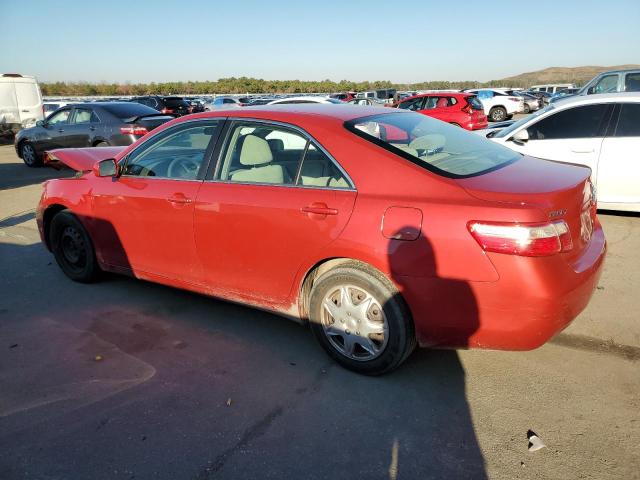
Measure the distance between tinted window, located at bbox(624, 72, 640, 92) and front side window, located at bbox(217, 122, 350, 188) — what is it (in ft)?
41.7

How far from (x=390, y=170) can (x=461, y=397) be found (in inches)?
53.3

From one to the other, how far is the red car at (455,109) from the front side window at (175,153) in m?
14.0

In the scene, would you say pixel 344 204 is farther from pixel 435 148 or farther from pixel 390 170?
pixel 435 148

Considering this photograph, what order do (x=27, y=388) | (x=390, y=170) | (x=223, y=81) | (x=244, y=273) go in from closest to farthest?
1. (x=390, y=170)
2. (x=27, y=388)
3. (x=244, y=273)
4. (x=223, y=81)

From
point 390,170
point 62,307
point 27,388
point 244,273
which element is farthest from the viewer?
point 62,307

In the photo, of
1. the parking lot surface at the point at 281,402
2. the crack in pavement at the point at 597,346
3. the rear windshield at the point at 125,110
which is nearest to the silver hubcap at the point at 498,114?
the rear windshield at the point at 125,110

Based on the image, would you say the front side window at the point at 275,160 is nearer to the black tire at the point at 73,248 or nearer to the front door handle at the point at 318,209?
the front door handle at the point at 318,209

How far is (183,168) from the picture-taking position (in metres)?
3.75

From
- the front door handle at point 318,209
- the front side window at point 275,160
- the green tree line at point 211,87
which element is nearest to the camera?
the front door handle at point 318,209

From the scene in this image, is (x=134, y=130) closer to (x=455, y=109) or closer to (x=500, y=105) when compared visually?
(x=455, y=109)

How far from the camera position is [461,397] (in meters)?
2.79

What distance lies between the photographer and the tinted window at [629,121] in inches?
232

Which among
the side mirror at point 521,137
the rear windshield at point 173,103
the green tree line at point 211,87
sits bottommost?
the side mirror at point 521,137

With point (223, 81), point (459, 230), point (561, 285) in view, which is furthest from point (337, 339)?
point (223, 81)
